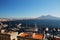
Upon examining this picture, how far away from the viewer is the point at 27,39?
25.0 ft

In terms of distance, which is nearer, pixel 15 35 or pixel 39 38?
pixel 39 38

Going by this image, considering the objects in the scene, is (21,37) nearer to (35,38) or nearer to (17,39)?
(17,39)

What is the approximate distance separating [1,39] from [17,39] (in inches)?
37.5

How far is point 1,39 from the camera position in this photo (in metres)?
8.02

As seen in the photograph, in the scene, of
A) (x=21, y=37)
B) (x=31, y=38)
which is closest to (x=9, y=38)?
(x=21, y=37)

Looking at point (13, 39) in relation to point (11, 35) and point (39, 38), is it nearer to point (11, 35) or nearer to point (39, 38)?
point (11, 35)

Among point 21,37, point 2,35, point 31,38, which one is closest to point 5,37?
point 2,35

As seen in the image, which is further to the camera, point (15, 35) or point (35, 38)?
point (15, 35)

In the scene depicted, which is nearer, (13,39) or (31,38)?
(31,38)

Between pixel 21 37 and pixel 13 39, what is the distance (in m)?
0.57

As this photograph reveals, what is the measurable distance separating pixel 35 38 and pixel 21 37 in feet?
2.67

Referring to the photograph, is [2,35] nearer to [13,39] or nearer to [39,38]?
[13,39]

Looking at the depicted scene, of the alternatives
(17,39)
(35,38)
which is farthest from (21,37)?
(35,38)

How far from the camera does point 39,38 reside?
7.59 meters
